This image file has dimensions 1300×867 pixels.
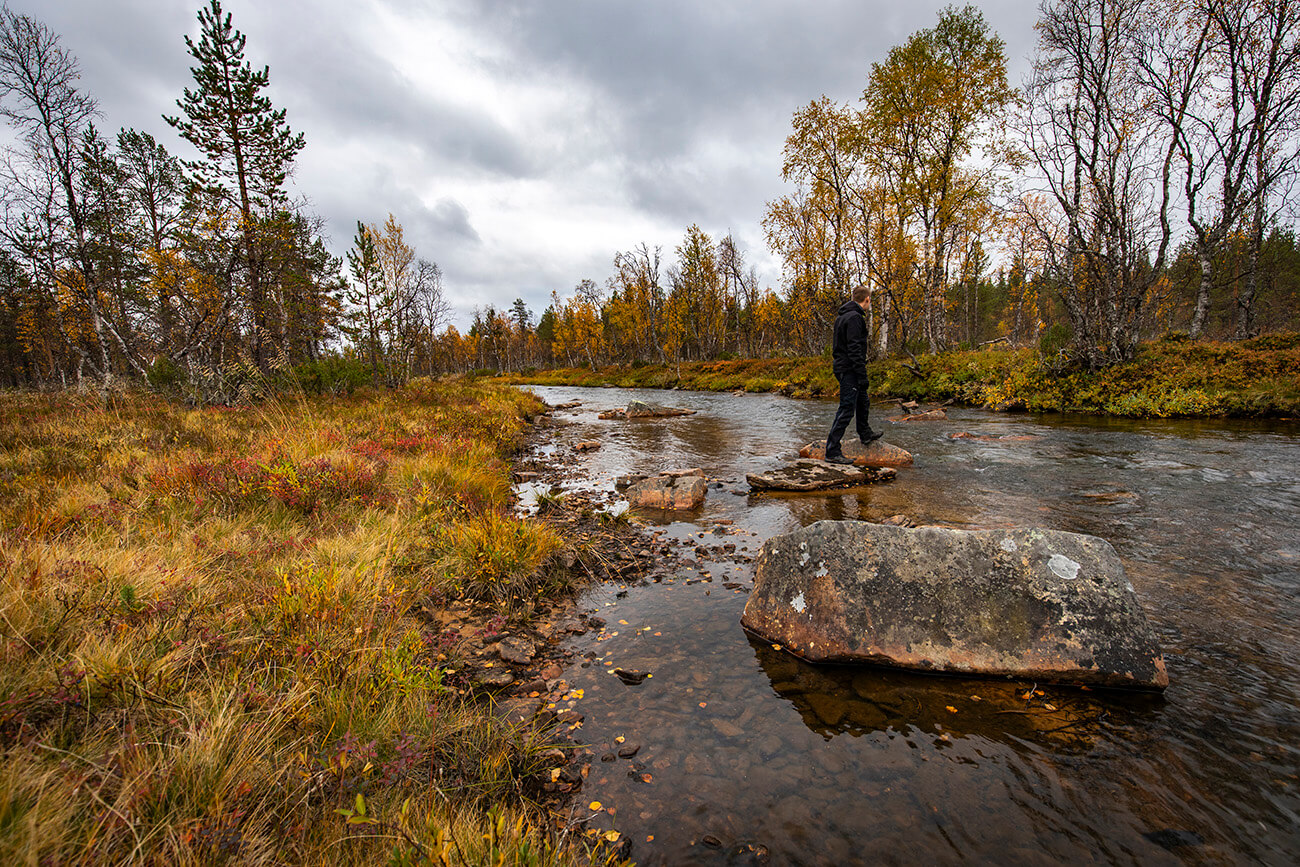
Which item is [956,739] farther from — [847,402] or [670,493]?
[847,402]

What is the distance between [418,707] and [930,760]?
2729 millimetres

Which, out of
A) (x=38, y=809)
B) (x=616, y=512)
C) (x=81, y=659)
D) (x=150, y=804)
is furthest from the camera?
(x=616, y=512)

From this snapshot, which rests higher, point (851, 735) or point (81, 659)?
point (81, 659)

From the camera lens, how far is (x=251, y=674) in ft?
7.61

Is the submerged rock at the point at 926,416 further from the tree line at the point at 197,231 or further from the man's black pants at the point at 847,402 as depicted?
the tree line at the point at 197,231

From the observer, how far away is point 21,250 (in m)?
15.8

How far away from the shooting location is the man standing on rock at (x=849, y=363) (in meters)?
9.14

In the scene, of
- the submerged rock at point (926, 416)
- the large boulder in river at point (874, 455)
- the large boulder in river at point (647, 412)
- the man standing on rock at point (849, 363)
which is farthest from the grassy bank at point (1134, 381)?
the man standing on rock at point (849, 363)

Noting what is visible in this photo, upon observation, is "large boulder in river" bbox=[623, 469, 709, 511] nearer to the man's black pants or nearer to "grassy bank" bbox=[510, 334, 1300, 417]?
the man's black pants

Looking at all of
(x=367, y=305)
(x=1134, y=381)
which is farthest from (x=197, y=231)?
(x=1134, y=381)

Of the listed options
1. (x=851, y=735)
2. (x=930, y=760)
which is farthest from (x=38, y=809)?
(x=930, y=760)

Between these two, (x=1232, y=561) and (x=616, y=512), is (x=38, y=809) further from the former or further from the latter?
(x=1232, y=561)

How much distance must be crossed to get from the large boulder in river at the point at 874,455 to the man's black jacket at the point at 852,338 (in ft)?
5.49

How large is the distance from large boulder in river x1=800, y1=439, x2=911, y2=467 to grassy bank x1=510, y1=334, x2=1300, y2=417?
9269mm
